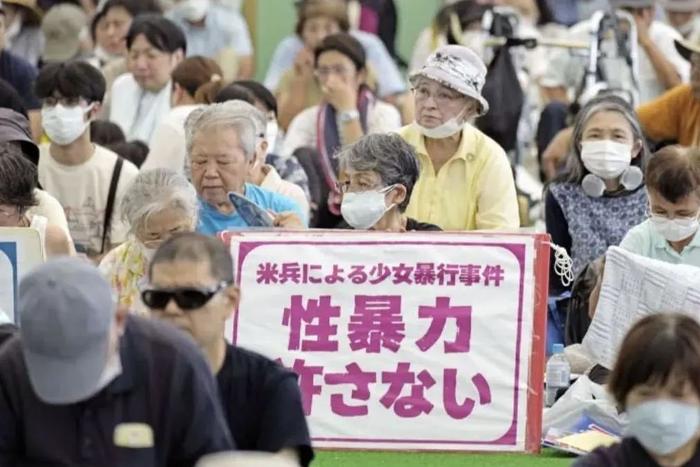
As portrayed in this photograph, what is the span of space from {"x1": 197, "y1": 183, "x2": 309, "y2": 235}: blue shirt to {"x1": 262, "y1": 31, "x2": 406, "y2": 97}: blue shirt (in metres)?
6.76

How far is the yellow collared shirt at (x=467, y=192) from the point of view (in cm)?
1156

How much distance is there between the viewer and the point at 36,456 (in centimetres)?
662

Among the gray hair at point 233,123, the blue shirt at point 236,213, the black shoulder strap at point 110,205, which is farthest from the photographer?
the black shoulder strap at point 110,205

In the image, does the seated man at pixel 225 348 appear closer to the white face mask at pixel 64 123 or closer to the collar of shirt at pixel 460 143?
the collar of shirt at pixel 460 143

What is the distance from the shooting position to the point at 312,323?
1007 centimetres

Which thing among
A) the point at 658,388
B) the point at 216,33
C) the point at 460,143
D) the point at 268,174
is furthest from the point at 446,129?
the point at 216,33

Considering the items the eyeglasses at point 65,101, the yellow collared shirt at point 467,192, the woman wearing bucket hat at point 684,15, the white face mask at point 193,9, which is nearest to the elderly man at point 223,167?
the yellow collared shirt at point 467,192

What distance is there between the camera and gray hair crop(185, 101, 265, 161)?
10969 mm

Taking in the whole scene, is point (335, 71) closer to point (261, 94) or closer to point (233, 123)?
point (261, 94)

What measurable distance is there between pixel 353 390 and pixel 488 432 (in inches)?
23.2

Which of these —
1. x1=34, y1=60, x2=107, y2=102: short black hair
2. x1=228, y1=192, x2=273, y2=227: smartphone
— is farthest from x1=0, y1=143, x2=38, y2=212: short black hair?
x1=34, y1=60, x2=107, y2=102: short black hair

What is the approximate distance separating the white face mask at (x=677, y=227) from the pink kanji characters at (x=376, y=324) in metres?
1.37

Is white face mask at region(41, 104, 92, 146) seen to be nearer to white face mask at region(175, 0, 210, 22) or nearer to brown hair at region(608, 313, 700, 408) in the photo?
white face mask at region(175, 0, 210, 22)

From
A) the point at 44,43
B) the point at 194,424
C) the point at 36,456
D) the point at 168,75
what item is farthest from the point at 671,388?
the point at 44,43
